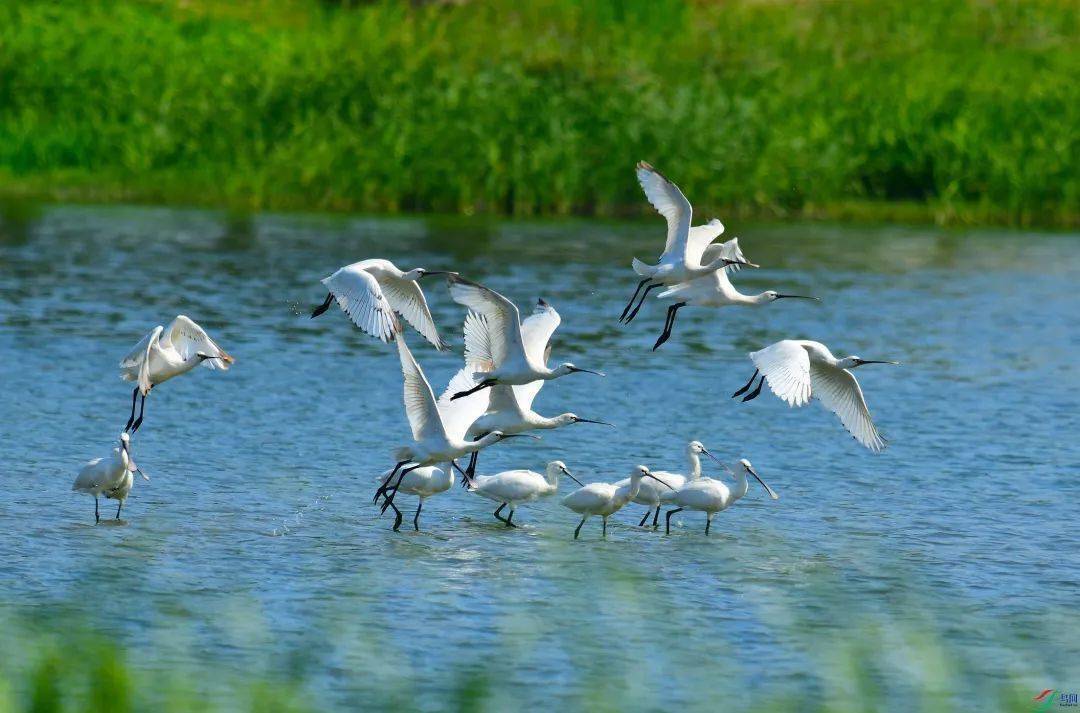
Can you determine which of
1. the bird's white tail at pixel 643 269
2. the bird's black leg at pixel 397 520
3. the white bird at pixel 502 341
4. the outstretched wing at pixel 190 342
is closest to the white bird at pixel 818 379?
the bird's white tail at pixel 643 269

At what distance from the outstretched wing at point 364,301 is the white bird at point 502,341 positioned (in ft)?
1.42

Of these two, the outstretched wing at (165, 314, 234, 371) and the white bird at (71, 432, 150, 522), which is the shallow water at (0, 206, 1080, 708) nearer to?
the white bird at (71, 432, 150, 522)

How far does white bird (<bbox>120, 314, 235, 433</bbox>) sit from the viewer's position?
1277cm

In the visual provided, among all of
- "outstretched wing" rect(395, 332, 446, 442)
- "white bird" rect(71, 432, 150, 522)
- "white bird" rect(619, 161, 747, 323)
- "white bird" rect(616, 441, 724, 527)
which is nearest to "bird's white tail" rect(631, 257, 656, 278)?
"white bird" rect(619, 161, 747, 323)

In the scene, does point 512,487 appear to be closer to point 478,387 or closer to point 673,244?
point 478,387

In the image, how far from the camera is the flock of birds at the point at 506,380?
12.4m

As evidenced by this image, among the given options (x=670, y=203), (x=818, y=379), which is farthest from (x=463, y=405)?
(x=818, y=379)

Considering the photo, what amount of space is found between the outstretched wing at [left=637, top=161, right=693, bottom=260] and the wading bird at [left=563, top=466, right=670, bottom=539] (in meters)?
1.46

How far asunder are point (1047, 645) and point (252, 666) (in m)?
4.10

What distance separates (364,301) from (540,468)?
3.61 meters

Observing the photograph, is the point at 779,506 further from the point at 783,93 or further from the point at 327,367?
the point at 783,93

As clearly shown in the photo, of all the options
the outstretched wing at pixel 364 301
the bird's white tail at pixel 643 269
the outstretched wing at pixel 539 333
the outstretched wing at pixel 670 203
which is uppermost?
the outstretched wing at pixel 670 203

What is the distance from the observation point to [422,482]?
13.1 metres

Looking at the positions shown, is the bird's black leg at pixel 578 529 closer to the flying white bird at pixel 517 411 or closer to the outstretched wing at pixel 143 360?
the flying white bird at pixel 517 411
